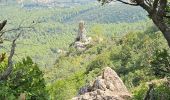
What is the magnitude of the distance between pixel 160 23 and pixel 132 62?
95305 mm

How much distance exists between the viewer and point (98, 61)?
4857 inches

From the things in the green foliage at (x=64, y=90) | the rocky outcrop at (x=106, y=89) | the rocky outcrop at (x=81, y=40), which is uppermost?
the rocky outcrop at (x=106, y=89)

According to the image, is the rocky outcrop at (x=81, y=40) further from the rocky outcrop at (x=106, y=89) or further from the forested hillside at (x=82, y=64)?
the rocky outcrop at (x=106, y=89)

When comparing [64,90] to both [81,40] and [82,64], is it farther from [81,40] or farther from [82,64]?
[81,40]

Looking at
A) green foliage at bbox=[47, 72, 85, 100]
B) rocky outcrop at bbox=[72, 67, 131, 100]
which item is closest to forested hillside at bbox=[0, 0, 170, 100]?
green foliage at bbox=[47, 72, 85, 100]

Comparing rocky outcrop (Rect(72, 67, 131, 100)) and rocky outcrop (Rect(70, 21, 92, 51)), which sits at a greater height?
rocky outcrop (Rect(72, 67, 131, 100))

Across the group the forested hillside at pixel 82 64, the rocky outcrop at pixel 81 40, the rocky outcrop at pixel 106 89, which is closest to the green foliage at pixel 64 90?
the forested hillside at pixel 82 64

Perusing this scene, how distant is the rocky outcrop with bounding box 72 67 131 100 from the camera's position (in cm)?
4623

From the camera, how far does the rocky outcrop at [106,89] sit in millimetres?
46228

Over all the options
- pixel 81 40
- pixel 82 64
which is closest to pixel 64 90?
pixel 82 64

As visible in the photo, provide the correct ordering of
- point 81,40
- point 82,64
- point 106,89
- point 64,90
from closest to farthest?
1. point 106,89
2. point 64,90
3. point 82,64
4. point 81,40

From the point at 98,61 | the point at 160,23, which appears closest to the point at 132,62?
the point at 98,61

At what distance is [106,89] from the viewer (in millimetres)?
48500

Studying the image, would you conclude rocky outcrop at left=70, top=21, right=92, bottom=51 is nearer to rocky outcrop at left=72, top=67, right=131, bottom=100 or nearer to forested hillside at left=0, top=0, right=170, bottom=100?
forested hillside at left=0, top=0, right=170, bottom=100
